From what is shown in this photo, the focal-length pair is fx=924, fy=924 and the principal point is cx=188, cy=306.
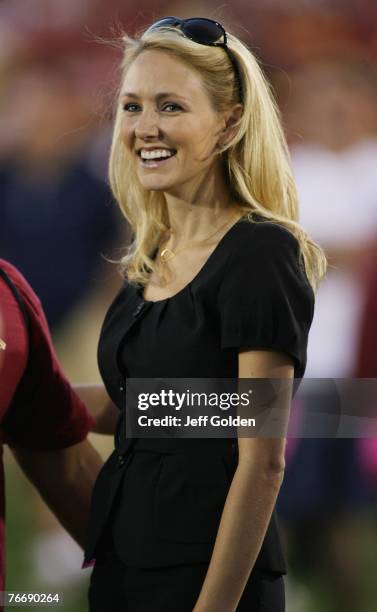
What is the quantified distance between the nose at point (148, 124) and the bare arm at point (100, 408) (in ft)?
1.60

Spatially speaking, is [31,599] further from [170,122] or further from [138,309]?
[170,122]

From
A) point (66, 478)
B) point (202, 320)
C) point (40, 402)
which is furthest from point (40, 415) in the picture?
point (202, 320)

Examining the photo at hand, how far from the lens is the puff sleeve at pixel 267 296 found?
40.9 inches

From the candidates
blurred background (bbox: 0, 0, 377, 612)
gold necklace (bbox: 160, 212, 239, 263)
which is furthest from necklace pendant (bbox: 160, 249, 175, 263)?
blurred background (bbox: 0, 0, 377, 612)

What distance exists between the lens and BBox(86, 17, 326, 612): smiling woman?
105 cm

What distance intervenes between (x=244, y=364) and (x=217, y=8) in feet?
3.62

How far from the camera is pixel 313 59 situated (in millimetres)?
2021

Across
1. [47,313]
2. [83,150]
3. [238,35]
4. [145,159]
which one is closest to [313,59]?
[238,35]

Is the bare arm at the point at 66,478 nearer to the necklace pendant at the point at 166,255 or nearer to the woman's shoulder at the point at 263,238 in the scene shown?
the necklace pendant at the point at 166,255

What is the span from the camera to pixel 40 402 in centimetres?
132

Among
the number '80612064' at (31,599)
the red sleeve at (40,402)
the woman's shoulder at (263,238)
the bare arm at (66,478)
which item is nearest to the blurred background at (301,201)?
the number '80612064' at (31,599)

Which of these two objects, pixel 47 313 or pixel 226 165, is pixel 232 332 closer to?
pixel 226 165

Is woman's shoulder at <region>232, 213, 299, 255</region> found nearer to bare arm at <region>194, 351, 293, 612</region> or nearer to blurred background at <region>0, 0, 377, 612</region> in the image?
bare arm at <region>194, 351, 293, 612</region>

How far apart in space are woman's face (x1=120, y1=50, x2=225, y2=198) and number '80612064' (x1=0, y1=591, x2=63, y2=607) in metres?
0.71
